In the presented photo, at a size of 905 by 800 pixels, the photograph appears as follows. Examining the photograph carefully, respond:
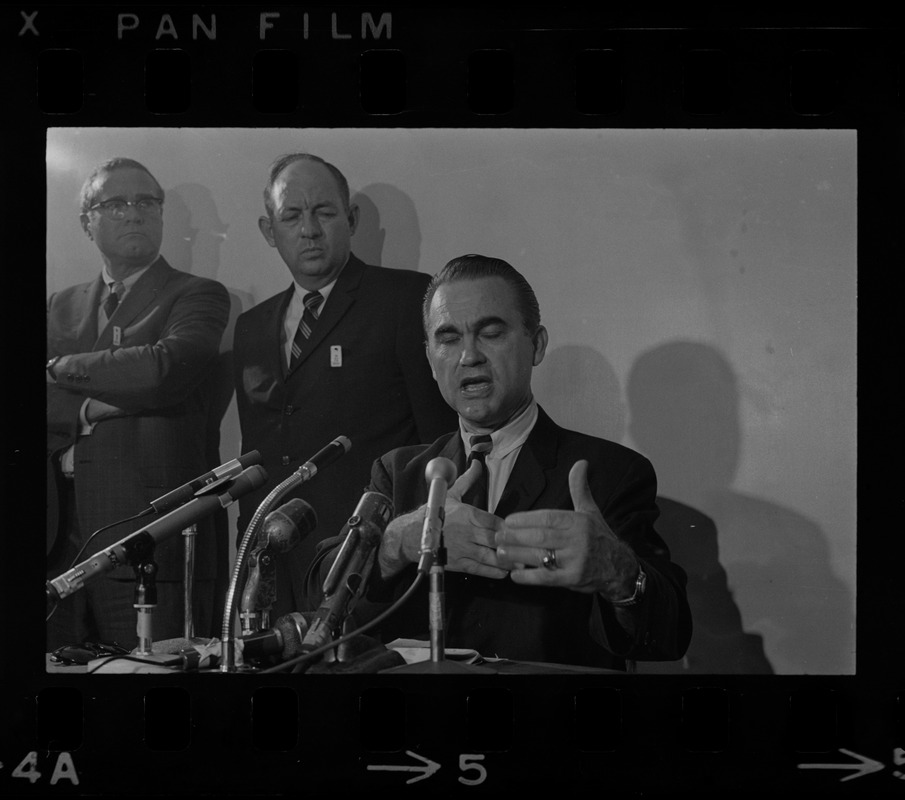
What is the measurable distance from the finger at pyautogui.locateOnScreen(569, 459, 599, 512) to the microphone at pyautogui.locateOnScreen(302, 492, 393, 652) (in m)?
0.56

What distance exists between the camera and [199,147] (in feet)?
11.8

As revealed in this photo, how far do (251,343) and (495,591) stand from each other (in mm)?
1081

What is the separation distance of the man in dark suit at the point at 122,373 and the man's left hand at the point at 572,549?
0.99 metres

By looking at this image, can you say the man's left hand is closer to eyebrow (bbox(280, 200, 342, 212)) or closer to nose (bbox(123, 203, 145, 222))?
eyebrow (bbox(280, 200, 342, 212))

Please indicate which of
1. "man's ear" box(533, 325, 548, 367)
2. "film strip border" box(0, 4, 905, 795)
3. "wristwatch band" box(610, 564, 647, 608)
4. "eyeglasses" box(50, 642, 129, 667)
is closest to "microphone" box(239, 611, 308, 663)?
"film strip border" box(0, 4, 905, 795)

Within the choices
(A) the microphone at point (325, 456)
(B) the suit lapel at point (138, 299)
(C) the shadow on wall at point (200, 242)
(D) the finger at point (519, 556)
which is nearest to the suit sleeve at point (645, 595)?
(D) the finger at point (519, 556)

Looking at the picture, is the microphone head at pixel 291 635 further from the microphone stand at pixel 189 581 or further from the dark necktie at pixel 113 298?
the dark necktie at pixel 113 298

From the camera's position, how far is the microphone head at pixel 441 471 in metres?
3.57

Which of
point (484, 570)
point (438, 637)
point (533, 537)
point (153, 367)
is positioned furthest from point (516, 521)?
point (153, 367)

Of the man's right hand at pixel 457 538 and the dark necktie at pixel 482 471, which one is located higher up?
the dark necktie at pixel 482 471
